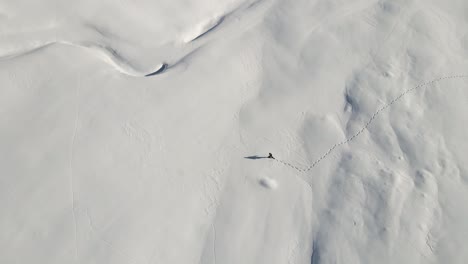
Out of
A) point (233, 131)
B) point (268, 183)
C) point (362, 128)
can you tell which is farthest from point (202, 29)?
point (362, 128)

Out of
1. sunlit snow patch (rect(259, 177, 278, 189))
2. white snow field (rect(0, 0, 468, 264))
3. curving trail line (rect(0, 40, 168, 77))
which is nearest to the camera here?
white snow field (rect(0, 0, 468, 264))

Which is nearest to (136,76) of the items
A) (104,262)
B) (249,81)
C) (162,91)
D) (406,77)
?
(162,91)

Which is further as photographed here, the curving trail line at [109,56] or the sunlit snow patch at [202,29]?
the sunlit snow patch at [202,29]

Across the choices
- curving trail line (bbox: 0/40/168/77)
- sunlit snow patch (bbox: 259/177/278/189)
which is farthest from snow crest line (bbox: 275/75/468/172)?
curving trail line (bbox: 0/40/168/77)

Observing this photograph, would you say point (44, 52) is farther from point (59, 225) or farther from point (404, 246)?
point (404, 246)

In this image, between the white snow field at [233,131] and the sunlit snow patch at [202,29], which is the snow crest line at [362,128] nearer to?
the white snow field at [233,131]

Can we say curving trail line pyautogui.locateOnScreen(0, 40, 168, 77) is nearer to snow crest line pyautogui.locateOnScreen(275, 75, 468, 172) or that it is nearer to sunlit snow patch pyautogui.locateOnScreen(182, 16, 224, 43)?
sunlit snow patch pyautogui.locateOnScreen(182, 16, 224, 43)

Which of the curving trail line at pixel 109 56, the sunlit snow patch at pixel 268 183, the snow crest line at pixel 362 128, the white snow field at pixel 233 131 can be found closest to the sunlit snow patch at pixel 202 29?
the white snow field at pixel 233 131
